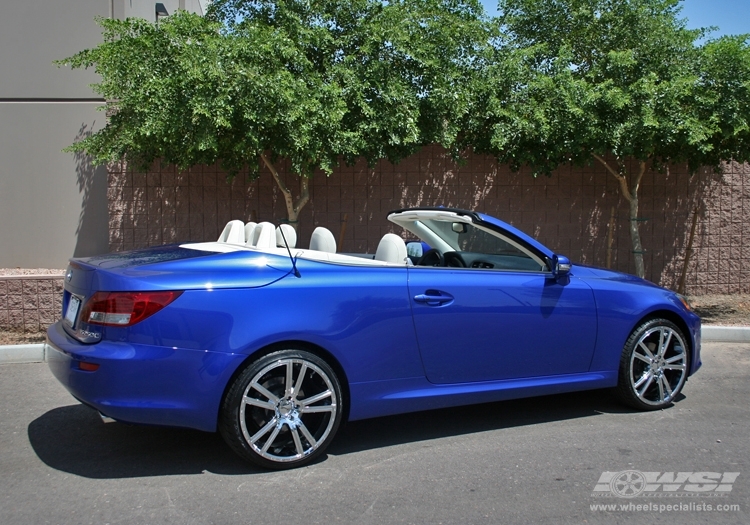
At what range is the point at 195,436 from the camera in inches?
204

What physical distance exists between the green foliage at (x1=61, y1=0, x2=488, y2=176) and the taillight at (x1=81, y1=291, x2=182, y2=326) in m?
3.91

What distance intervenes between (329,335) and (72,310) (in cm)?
167

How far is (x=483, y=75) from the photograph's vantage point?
977 centimetres

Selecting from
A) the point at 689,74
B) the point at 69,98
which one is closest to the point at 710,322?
the point at 689,74

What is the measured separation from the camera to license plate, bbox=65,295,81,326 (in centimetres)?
459

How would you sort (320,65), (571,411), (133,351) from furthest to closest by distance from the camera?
(320,65) < (571,411) < (133,351)

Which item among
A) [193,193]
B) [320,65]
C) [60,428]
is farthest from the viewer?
[193,193]

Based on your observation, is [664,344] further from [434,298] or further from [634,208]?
[634,208]

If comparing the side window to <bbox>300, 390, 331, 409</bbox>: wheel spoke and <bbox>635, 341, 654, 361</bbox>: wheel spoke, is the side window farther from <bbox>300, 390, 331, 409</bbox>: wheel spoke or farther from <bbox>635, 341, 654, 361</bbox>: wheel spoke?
<bbox>300, 390, 331, 409</bbox>: wheel spoke

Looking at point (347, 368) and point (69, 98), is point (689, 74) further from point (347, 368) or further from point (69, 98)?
point (69, 98)

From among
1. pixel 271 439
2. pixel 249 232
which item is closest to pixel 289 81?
pixel 249 232

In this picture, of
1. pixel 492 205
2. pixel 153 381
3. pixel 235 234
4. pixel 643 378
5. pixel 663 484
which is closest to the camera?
pixel 153 381

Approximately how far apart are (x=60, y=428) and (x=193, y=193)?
5712 millimetres

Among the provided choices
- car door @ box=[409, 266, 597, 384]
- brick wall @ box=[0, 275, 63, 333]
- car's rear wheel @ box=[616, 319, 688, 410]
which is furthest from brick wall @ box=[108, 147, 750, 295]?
car door @ box=[409, 266, 597, 384]
